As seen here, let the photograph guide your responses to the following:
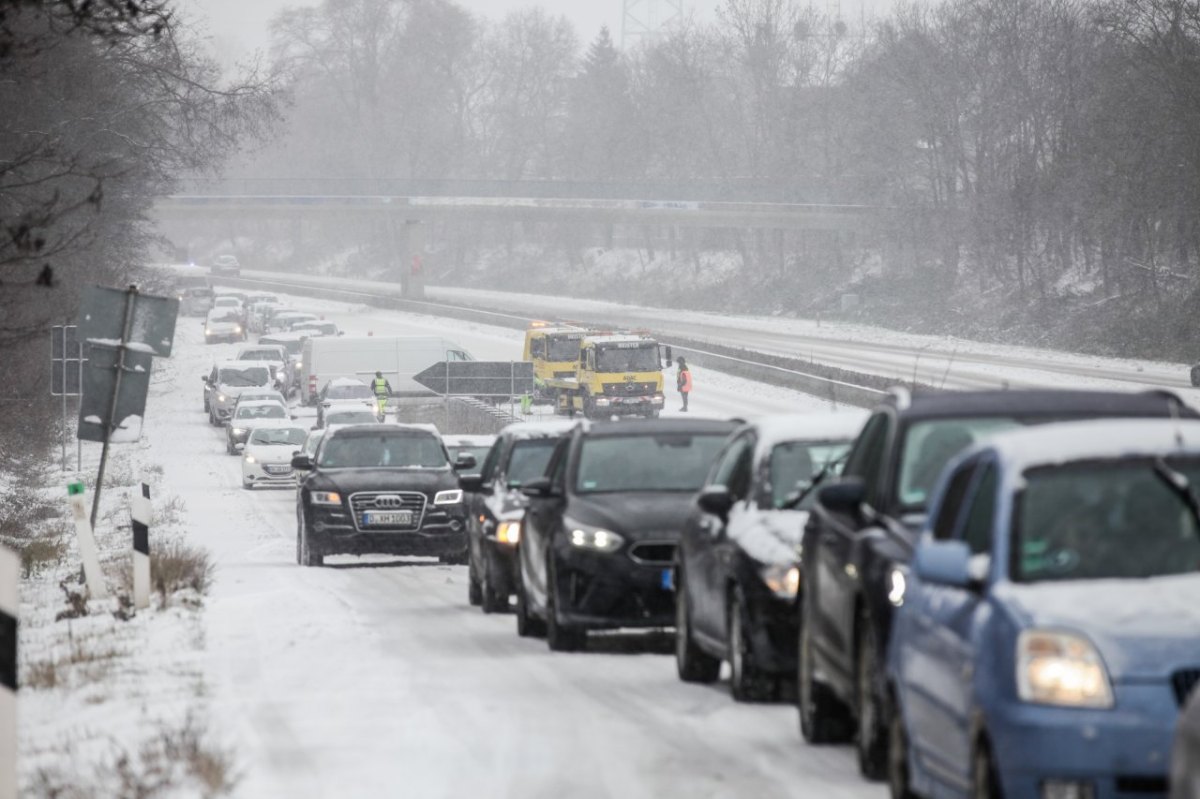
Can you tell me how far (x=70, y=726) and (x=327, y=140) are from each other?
163 m

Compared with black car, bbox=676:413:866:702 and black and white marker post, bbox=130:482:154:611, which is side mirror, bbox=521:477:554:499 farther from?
black and white marker post, bbox=130:482:154:611

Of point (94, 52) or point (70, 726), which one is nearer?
point (70, 726)

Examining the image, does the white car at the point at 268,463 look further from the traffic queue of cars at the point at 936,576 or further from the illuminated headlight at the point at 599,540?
the illuminated headlight at the point at 599,540

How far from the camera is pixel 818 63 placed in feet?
425

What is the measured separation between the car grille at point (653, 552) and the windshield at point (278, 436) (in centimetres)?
3407

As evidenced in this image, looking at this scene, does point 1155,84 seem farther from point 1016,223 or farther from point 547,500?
point 547,500

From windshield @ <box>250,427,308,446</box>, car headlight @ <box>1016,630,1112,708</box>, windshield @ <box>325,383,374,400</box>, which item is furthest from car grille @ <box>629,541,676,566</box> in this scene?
windshield @ <box>325,383,374,400</box>

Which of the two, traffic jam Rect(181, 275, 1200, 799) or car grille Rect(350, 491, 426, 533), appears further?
car grille Rect(350, 491, 426, 533)

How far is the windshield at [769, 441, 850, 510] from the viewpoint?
1247 cm

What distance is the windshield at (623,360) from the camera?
2304 inches

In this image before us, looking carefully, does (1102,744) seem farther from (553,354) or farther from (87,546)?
(553,354)

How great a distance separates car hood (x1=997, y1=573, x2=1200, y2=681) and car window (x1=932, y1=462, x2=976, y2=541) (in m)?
1.12

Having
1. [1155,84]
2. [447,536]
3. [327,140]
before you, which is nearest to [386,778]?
[447,536]

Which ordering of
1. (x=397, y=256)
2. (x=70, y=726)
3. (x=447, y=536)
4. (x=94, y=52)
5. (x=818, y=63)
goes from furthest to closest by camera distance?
(x=397, y=256), (x=818, y=63), (x=94, y=52), (x=447, y=536), (x=70, y=726)
